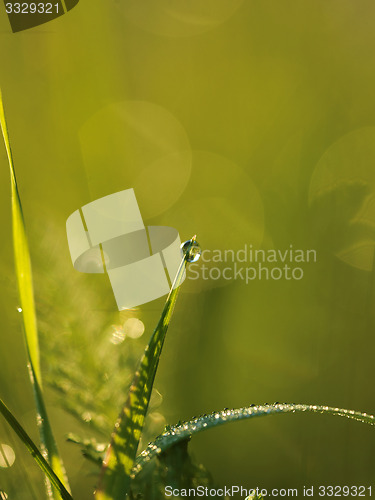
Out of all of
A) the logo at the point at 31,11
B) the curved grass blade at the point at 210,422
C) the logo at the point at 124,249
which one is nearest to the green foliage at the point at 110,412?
the curved grass blade at the point at 210,422

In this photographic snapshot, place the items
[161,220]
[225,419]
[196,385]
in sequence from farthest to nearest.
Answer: [161,220], [196,385], [225,419]

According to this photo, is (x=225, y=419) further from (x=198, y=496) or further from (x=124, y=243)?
(x=124, y=243)

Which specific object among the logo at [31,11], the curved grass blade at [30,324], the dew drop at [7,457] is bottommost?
the dew drop at [7,457]

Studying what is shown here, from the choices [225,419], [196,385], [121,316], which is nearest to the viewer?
[225,419]

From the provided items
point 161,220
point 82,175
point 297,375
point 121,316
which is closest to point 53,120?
point 82,175

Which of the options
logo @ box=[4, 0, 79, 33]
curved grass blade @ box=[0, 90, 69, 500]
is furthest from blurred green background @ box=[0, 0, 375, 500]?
curved grass blade @ box=[0, 90, 69, 500]

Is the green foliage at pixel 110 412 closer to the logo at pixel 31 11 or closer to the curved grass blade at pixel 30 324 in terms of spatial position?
the curved grass blade at pixel 30 324

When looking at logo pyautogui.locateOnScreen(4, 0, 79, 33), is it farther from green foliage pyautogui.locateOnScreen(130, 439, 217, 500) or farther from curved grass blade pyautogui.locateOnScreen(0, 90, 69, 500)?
green foliage pyautogui.locateOnScreen(130, 439, 217, 500)
